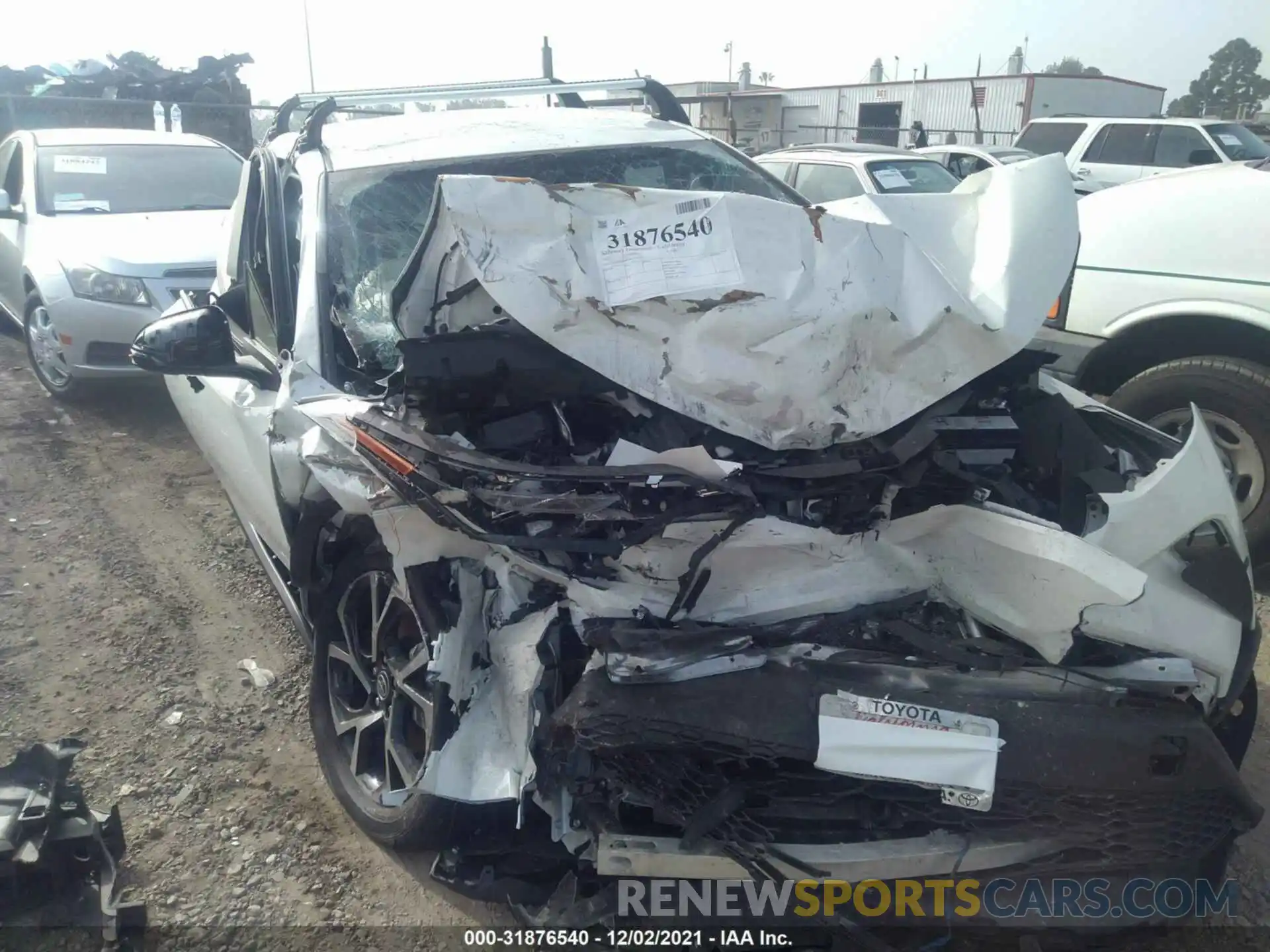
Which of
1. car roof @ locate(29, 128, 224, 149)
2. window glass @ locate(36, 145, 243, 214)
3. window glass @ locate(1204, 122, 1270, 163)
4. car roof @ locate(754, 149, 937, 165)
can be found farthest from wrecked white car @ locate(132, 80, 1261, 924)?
window glass @ locate(1204, 122, 1270, 163)

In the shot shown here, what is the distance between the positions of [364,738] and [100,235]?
518 centimetres

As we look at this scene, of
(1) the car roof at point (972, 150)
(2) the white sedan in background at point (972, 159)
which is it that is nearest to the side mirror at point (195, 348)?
(1) the car roof at point (972, 150)

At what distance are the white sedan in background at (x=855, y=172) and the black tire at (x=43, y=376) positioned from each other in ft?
19.7

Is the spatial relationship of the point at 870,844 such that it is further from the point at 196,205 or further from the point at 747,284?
the point at 196,205

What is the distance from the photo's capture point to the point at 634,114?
3.88 metres

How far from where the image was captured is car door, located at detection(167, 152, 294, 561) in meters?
3.00

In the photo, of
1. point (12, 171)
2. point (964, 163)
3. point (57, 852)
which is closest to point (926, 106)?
point (964, 163)

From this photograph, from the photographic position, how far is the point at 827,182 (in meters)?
9.21

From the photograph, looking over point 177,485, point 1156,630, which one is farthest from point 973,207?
point 177,485

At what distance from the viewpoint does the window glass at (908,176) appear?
895 centimetres

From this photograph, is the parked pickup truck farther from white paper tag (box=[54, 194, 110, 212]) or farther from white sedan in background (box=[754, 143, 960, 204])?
white paper tag (box=[54, 194, 110, 212])

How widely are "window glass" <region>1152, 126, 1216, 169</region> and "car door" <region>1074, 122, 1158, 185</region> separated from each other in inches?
5.7

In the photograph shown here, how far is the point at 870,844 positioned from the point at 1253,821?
0.81 metres

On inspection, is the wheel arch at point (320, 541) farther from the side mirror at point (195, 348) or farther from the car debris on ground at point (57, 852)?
the car debris on ground at point (57, 852)
